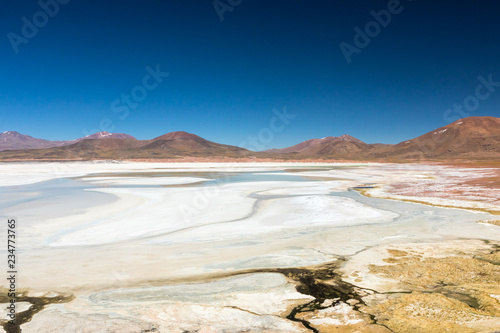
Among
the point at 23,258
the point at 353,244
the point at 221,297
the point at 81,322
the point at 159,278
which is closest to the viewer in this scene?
the point at 81,322

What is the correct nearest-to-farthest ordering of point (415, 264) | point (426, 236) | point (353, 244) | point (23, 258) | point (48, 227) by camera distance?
point (415, 264)
point (23, 258)
point (353, 244)
point (426, 236)
point (48, 227)

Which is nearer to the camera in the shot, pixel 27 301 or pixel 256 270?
pixel 27 301

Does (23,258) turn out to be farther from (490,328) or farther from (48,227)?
(490,328)

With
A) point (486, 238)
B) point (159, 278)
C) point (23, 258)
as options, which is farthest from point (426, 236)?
point (23, 258)

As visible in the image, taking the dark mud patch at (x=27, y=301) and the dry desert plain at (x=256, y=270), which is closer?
the dark mud patch at (x=27, y=301)

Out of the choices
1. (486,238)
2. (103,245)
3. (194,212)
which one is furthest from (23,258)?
(486,238)

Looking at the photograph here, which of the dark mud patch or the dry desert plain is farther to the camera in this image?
the dry desert plain

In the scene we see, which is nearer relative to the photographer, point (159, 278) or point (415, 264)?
point (159, 278)
